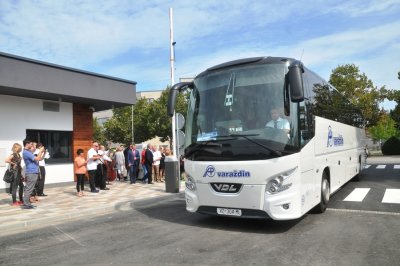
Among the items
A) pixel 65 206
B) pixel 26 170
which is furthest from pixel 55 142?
pixel 26 170

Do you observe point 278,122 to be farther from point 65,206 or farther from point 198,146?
point 65,206

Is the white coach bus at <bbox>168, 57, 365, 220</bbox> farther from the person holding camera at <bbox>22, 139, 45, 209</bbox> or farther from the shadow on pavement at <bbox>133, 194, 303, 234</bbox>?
the person holding camera at <bbox>22, 139, 45, 209</bbox>

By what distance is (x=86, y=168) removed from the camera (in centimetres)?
1493

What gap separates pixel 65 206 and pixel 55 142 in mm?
6592

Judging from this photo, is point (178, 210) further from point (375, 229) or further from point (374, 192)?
point (374, 192)

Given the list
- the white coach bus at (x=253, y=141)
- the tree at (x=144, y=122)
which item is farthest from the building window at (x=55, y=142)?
the tree at (x=144, y=122)

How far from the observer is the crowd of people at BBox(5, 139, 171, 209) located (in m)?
10.4

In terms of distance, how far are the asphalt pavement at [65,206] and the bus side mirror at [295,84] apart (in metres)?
6.12

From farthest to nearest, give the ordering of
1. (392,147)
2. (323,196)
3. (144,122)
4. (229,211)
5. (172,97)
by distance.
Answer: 1. (144,122)
2. (392,147)
3. (323,196)
4. (172,97)
5. (229,211)

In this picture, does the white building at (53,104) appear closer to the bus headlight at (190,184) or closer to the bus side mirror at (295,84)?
the bus headlight at (190,184)

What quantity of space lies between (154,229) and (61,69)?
31.0ft

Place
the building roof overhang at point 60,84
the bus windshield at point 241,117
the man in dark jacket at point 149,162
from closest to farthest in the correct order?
the bus windshield at point 241,117, the building roof overhang at point 60,84, the man in dark jacket at point 149,162

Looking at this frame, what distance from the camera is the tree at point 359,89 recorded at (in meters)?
40.9

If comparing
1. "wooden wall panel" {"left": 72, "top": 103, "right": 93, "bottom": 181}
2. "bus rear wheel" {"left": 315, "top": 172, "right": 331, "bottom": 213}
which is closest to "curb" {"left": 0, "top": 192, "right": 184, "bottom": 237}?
"bus rear wheel" {"left": 315, "top": 172, "right": 331, "bottom": 213}
